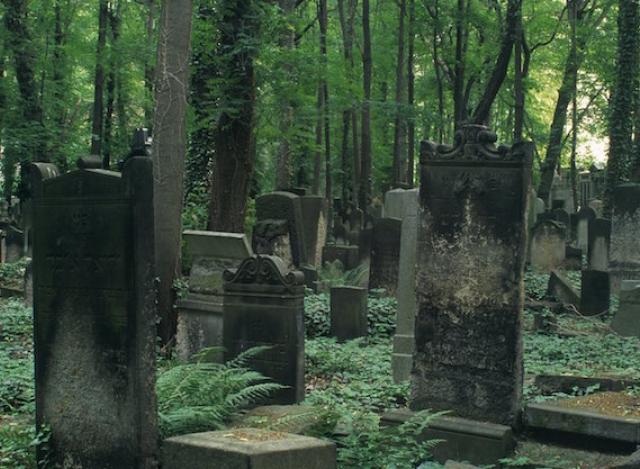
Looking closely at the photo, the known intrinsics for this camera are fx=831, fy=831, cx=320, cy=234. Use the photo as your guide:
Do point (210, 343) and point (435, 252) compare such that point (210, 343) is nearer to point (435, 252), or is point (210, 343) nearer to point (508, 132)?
point (435, 252)

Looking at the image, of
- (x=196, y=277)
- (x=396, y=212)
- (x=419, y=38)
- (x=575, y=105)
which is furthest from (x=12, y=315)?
(x=575, y=105)

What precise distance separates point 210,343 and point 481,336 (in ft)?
14.6

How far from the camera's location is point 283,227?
17.0 m

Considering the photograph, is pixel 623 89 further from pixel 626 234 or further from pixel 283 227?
pixel 283 227

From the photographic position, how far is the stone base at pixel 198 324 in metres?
10.0

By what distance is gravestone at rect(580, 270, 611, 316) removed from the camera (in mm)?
14016

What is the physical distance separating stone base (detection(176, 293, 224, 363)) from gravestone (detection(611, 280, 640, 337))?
20.6ft

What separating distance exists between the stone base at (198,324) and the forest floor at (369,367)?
1.24 metres

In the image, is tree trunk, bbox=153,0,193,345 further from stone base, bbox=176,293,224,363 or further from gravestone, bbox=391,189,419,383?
gravestone, bbox=391,189,419,383

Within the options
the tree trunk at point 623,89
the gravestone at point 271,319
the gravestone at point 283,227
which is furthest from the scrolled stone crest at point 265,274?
the tree trunk at point 623,89

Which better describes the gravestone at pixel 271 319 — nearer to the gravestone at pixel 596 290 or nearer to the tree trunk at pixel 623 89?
Result: the gravestone at pixel 596 290

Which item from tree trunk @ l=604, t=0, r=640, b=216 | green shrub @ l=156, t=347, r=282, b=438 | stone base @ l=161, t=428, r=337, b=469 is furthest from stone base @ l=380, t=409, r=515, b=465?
tree trunk @ l=604, t=0, r=640, b=216

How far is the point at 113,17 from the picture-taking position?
28.9 metres

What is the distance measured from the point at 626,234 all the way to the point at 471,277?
10.9 m
